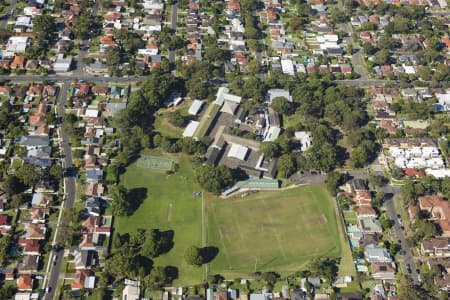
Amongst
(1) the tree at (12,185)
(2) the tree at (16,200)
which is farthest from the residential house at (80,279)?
(1) the tree at (12,185)

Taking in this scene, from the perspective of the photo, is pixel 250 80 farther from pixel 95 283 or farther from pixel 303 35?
pixel 95 283

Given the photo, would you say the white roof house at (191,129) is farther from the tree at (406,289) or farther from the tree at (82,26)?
the tree at (406,289)

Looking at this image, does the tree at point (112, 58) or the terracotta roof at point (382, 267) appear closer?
the terracotta roof at point (382, 267)

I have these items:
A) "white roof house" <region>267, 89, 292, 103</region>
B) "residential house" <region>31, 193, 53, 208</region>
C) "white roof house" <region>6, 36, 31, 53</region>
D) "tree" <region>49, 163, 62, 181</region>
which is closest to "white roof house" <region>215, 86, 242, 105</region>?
"white roof house" <region>267, 89, 292, 103</region>

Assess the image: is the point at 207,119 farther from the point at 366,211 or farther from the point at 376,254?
the point at 376,254

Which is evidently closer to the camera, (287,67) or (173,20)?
(287,67)

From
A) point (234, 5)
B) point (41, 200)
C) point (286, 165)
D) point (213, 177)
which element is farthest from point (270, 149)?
point (234, 5)
